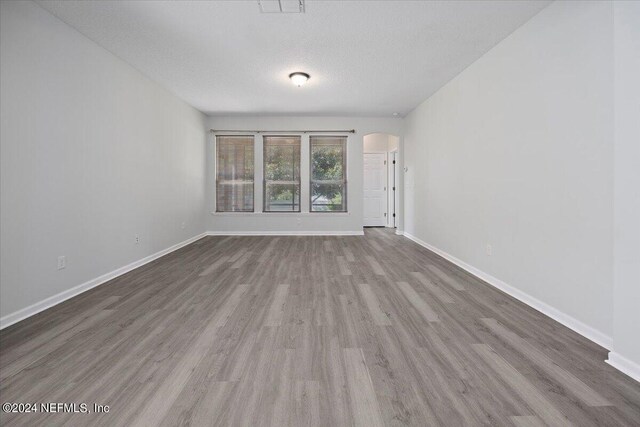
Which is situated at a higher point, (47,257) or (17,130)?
(17,130)

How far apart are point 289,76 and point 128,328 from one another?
11.1 ft

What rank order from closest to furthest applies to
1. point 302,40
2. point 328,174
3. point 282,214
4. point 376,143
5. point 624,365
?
point 624,365, point 302,40, point 282,214, point 328,174, point 376,143

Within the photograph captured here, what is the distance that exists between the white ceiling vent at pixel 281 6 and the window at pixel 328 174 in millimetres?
3868

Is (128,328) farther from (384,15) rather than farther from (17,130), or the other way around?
(384,15)

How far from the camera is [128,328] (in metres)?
2.00

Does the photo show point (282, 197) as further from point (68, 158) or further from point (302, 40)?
point (68, 158)

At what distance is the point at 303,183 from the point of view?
6.32 m

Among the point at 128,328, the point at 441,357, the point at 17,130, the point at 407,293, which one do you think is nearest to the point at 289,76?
the point at 17,130

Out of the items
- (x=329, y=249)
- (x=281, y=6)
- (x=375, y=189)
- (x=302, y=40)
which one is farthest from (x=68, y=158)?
(x=375, y=189)

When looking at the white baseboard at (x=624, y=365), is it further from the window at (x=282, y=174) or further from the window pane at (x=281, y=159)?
the window pane at (x=281, y=159)

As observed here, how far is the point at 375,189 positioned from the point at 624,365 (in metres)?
6.40

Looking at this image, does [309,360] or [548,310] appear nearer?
[309,360]

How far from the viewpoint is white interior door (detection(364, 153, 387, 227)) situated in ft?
25.3

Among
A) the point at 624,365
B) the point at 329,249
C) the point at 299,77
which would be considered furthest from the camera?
the point at 329,249
